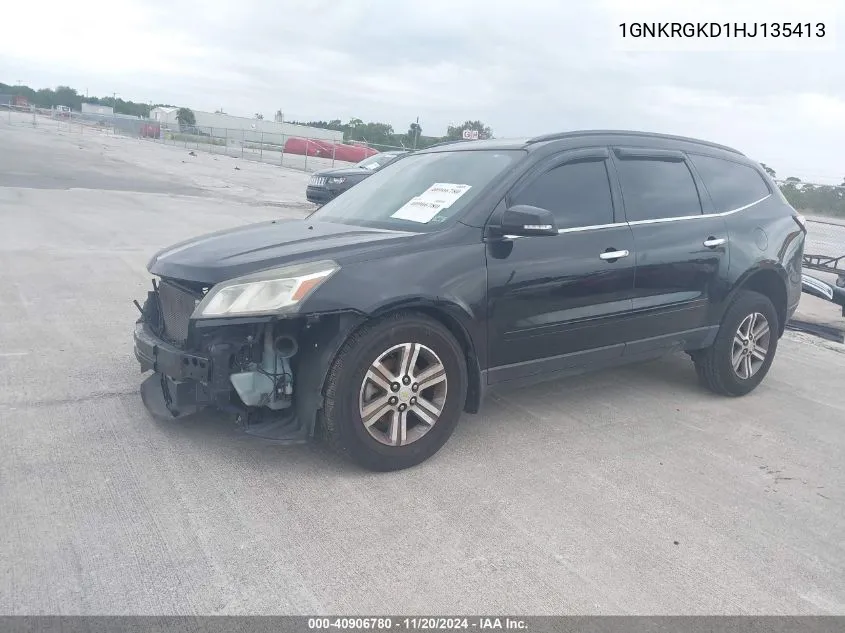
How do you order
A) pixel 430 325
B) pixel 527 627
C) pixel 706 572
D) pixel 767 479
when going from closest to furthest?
1. pixel 527 627
2. pixel 706 572
3. pixel 430 325
4. pixel 767 479

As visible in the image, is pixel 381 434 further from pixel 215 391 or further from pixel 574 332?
pixel 574 332

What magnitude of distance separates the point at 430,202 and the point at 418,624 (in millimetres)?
2507

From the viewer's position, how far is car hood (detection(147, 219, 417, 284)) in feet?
12.1

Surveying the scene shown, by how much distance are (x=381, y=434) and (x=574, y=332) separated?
140 cm

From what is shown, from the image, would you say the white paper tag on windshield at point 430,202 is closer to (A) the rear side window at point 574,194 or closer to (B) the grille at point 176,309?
(A) the rear side window at point 574,194

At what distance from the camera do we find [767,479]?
4.10 metres

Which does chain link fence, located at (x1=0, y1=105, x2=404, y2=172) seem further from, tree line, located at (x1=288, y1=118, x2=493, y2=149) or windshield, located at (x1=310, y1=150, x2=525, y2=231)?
windshield, located at (x1=310, y1=150, x2=525, y2=231)

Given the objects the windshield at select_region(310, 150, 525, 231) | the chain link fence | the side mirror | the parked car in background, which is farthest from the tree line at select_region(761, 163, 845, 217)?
the chain link fence

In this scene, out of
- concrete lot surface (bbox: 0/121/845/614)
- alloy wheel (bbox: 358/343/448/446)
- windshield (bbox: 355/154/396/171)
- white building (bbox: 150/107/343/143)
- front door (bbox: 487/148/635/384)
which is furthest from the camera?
white building (bbox: 150/107/343/143)

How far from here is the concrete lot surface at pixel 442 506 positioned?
113 inches

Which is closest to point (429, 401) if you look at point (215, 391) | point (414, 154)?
point (215, 391)

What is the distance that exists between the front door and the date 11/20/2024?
1.66 meters

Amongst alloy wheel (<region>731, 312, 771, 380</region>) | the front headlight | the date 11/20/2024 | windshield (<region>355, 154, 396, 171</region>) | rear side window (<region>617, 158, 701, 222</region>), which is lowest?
the date 11/20/2024

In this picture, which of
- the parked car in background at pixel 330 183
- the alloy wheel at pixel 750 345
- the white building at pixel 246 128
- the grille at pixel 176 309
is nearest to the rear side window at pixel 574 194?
the alloy wheel at pixel 750 345
